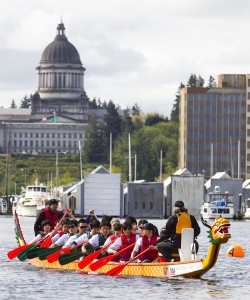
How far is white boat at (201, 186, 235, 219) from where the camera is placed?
131750mm

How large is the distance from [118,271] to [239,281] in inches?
159

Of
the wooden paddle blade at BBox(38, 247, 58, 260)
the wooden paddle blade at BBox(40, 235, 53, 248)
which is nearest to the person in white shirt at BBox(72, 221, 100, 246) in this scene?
the wooden paddle blade at BBox(38, 247, 58, 260)

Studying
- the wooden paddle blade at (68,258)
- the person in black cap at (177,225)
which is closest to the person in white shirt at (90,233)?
the wooden paddle blade at (68,258)

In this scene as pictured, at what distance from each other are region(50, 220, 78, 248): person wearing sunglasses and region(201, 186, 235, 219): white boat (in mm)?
77875

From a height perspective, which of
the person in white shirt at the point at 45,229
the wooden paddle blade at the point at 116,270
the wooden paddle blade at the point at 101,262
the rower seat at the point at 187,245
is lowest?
the wooden paddle blade at the point at 116,270

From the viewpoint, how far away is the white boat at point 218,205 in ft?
432

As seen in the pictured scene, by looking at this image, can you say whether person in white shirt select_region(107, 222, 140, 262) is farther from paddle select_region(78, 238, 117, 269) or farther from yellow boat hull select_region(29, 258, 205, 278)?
yellow boat hull select_region(29, 258, 205, 278)

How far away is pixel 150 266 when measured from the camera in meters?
45.0

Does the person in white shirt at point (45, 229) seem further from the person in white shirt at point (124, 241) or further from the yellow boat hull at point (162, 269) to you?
the person in white shirt at point (124, 241)

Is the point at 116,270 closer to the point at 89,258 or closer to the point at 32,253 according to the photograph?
the point at 89,258

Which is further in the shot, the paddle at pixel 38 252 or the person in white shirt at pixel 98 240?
the paddle at pixel 38 252

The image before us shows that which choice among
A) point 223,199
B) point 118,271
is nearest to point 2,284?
point 118,271

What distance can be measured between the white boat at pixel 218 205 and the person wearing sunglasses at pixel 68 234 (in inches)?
3066

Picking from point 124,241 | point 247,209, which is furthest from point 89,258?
point 247,209
